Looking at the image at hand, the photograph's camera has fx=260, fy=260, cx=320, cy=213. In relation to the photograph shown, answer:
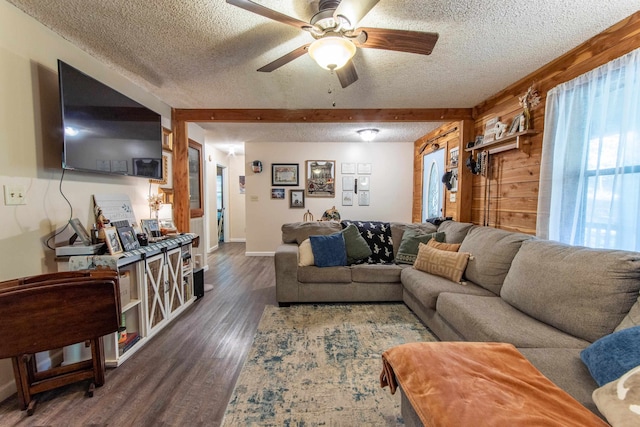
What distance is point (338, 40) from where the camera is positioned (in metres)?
1.57

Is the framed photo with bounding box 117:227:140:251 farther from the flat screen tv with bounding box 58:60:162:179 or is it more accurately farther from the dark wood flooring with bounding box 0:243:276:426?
the dark wood flooring with bounding box 0:243:276:426

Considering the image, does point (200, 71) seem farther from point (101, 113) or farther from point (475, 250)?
point (475, 250)

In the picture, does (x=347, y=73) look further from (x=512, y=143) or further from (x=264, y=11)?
(x=512, y=143)

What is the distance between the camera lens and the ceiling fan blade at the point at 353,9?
1.36 metres

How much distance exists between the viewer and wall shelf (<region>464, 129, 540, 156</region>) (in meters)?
2.44

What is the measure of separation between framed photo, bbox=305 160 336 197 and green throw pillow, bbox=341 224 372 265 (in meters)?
2.29

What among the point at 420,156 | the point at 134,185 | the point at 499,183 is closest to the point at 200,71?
the point at 134,185

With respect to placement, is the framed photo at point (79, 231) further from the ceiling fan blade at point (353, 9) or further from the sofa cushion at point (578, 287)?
the sofa cushion at point (578, 287)

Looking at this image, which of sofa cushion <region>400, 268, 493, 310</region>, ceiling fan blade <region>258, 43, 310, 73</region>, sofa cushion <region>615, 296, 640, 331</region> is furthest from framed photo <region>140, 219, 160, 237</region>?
sofa cushion <region>615, 296, 640, 331</region>

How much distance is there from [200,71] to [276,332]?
2447mm

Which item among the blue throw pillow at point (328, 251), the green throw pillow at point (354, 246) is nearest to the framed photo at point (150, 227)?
the blue throw pillow at point (328, 251)

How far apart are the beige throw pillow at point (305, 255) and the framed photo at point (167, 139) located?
209 centimetres

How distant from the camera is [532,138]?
244 cm

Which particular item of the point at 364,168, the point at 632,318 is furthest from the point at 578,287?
the point at 364,168
